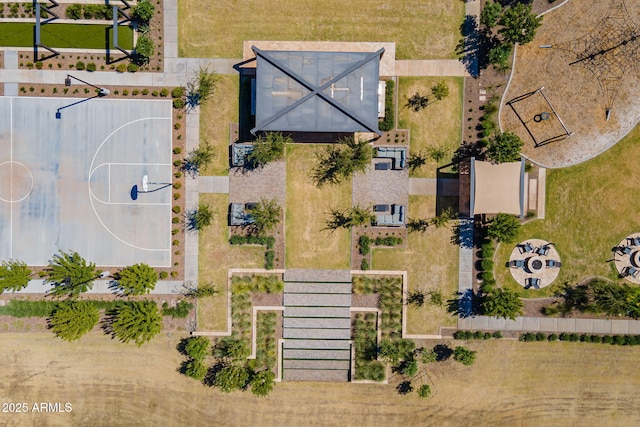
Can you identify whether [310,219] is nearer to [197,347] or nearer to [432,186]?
[432,186]

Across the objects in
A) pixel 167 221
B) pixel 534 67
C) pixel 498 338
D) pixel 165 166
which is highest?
pixel 534 67

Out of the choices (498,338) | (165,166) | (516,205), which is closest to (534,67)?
(516,205)

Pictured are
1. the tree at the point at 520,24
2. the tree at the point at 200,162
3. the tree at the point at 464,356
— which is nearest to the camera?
the tree at the point at 520,24

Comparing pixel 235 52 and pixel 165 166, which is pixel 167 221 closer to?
pixel 165 166

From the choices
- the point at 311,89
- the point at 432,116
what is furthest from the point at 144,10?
the point at 432,116

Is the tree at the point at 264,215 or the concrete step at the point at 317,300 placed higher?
the tree at the point at 264,215

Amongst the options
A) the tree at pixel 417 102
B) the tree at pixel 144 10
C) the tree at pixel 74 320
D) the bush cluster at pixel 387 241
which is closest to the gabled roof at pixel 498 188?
the tree at pixel 417 102

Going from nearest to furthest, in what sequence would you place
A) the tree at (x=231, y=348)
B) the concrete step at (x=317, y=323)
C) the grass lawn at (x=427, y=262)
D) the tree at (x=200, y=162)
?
the tree at (x=231, y=348) → the tree at (x=200, y=162) → the grass lawn at (x=427, y=262) → the concrete step at (x=317, y=323)

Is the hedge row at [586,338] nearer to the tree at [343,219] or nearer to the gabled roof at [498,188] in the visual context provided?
the gabled roof at [498,188]
